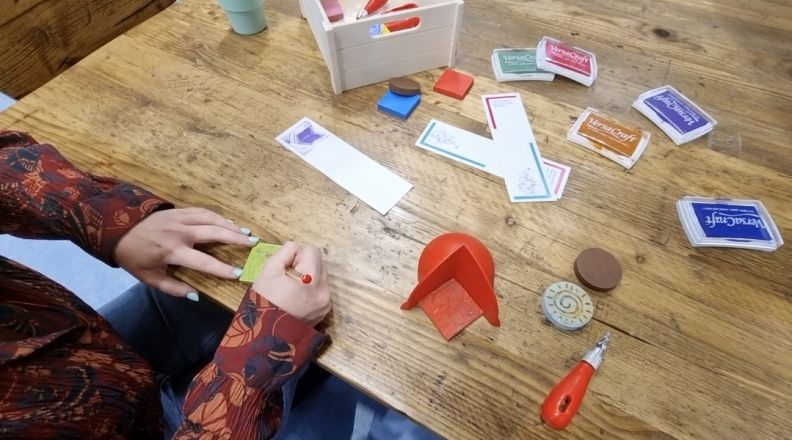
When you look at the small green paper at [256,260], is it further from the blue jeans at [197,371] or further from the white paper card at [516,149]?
the white paper card at [516,149]

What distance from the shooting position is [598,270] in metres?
0.63

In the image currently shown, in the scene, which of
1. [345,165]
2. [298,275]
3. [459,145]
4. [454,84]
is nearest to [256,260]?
[298,275]

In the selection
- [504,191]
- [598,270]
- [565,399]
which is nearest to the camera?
[565,399]

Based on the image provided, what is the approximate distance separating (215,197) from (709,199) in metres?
0.75

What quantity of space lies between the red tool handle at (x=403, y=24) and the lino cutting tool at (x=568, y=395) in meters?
0.60

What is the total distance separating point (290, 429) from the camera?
2.34ft

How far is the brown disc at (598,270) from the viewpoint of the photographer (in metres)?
0.62

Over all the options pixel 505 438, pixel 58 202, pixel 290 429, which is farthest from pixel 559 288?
pixel 58 202

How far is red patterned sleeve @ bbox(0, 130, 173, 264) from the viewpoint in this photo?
67 centimetres

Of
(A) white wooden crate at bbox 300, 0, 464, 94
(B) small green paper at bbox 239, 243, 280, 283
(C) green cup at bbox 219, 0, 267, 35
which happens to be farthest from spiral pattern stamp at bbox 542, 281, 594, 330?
(C) green cup at bbox 219, 0, 267, 35

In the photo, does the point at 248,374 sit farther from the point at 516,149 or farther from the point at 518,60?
→ the point at 518,60

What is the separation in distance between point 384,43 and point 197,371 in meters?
0.66

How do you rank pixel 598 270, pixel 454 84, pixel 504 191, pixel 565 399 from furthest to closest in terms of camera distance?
1. pixel 454 84
2. pixel 504 191
3. pixel 598 270
4. pixel 565 399

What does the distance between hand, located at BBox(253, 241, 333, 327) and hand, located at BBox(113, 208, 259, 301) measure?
0.06 metres
